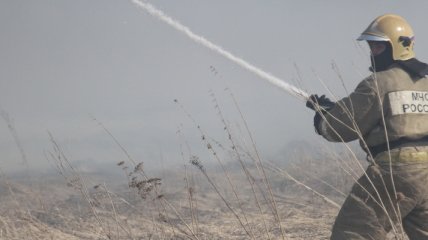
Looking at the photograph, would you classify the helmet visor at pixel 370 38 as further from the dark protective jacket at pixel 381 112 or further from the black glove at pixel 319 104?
the black glove at pixel 319 104

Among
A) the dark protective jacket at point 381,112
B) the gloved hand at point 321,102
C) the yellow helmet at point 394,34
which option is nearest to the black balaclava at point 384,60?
the yellow helmet at point 394,34

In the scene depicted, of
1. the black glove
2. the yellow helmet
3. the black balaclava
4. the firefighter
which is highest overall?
the yellow helmet

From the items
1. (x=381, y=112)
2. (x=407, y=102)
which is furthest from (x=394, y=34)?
(x=381, y=112)

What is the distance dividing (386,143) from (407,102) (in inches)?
→ 10.8

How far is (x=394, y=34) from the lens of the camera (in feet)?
11.8

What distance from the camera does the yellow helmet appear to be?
361 centimetres

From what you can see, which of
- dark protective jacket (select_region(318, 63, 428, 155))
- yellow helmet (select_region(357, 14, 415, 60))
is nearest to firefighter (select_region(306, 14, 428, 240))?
dark protective jacket (select_region(318, 63, 428, 155))

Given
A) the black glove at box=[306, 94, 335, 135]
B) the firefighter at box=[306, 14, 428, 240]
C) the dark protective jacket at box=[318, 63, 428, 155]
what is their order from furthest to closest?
the black glove at box=[306, 94, 335, 135]
the dark protective jacket at box=[318, 63, 428, 155]
the firefighter at box=[306, 14, 428, 240]

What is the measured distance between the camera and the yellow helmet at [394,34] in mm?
3605

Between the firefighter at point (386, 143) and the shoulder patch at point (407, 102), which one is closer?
the firefighter at point (386, 143)

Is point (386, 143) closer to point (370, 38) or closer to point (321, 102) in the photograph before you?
point (321, 102)

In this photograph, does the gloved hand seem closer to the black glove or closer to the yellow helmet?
the black glove

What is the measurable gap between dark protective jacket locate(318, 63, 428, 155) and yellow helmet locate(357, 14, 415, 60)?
0.26 meters

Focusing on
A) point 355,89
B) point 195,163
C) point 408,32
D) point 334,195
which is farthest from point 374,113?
point 334,195
